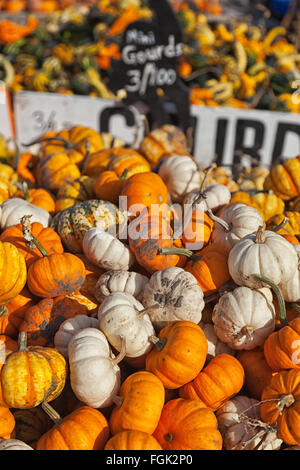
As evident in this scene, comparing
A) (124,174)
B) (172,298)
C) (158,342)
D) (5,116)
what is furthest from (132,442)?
(5,116)

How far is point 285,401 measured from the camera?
1613mm

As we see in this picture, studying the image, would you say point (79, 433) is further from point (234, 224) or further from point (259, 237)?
point (234, 224)

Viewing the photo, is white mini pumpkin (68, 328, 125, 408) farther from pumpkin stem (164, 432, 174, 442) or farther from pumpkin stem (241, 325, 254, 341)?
pumpkin stem (241, 325, 254, 341)

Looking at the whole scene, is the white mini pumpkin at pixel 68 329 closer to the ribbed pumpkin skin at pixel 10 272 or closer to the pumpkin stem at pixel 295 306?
the ribbed pumpkin skin at pixel 10 272

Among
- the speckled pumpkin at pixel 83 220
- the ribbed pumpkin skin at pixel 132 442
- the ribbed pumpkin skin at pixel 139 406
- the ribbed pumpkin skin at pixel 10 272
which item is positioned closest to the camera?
the ribbed pumpkin skin at pixel 132 442

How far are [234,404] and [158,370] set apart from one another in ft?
1.22

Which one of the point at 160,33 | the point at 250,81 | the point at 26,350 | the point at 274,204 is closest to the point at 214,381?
the point at 26,350

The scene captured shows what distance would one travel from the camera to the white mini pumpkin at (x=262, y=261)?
6.38 ft

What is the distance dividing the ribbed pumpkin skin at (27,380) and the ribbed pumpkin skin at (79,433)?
14 centimetres

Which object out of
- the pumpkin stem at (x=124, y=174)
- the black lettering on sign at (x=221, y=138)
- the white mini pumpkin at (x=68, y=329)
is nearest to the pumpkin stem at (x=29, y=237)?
the white mini pumpkin at (x=68, y=329)

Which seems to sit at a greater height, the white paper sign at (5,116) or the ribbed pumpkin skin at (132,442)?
the white paper sign at (5,116)

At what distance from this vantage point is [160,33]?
4.10 meters

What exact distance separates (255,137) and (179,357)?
134 inches
